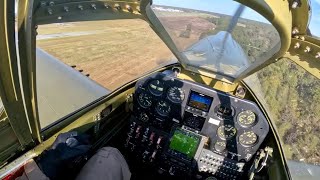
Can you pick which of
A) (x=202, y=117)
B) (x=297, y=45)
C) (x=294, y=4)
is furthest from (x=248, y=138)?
(x=294, y=4)

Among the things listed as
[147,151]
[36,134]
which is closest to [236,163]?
[147,151]

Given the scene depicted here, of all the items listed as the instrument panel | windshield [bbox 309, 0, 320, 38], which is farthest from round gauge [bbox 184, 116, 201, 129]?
windshield [bbox 309, 0, 320, 38]

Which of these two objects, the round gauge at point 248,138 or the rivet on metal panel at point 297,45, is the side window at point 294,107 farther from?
the rivet on metal panel at point 297,45

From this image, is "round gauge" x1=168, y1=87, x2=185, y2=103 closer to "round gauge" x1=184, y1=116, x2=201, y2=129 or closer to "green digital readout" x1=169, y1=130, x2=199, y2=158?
"round gauge" x1=184, y1=116, x2=201, y2=129

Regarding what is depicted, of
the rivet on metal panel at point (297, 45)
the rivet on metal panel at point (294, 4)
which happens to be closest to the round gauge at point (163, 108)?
the rivet on metal panel at point (297, 45)

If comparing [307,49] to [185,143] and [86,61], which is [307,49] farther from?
[86,61]

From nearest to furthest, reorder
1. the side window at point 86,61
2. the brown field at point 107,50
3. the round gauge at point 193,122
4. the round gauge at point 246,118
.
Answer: the round gauge at point 246,118, the round gauge at point 193,122, the side window at point 86,61, the brown field at point 107,50

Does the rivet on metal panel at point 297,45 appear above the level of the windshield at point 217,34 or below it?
above
